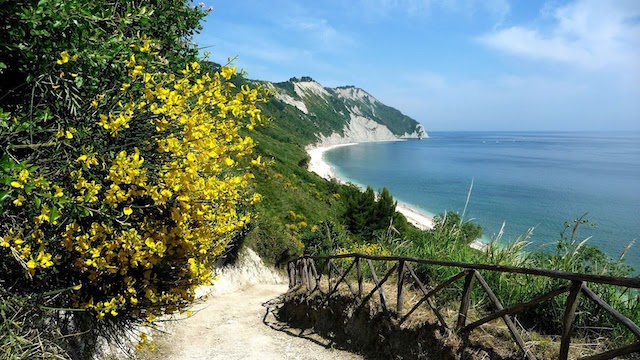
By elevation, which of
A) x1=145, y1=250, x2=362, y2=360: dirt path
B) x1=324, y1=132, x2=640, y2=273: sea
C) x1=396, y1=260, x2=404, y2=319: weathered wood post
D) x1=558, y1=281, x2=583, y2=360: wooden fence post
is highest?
x1=558, y1=281, x2=583, y2=360: wooden fence post

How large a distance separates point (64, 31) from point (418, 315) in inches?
258

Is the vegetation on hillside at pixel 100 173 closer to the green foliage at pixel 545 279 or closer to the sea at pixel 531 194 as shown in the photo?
the green foliage at pixel 545 279

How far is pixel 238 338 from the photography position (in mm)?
9945

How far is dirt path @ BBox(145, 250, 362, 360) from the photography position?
8711 millimetres

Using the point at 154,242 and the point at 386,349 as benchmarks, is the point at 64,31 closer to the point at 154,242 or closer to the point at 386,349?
A: the point at 154,242

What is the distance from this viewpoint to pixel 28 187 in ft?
10.6

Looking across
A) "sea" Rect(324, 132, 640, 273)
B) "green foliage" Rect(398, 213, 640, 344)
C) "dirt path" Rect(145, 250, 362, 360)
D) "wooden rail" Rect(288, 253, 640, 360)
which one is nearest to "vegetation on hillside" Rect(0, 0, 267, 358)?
"wooden rail" Rect(288, 253, 640, 360)

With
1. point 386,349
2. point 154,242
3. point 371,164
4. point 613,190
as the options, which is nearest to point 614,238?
point 613,190

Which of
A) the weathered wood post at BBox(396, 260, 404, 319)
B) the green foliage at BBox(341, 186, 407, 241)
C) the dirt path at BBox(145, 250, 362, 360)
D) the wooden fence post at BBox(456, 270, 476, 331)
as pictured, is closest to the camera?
the wooden fence post at BBox(456, 270, 476, 331)

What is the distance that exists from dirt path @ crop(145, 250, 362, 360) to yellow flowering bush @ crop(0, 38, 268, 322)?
375 cm

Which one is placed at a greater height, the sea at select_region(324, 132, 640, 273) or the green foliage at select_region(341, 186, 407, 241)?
the green foliage at select_region(341, 186, 407, 241)

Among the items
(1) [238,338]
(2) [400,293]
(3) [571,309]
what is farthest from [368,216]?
(3) [571,309]

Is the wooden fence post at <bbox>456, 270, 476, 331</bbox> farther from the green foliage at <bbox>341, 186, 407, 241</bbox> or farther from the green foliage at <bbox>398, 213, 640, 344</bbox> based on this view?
the green foliage at <bbox>341, 186, 407, 241</bbox>

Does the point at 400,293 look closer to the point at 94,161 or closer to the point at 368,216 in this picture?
the point at 94,161
